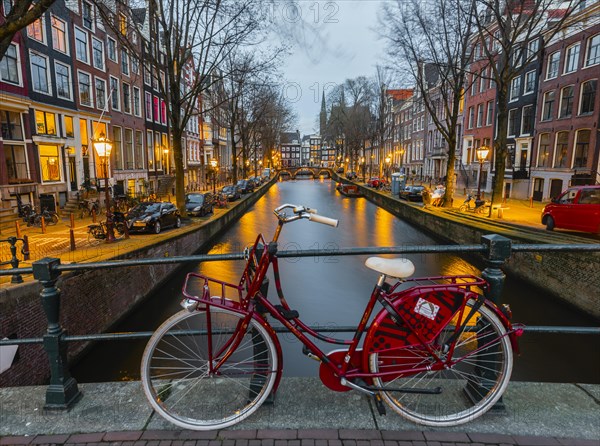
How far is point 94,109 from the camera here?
25703mm

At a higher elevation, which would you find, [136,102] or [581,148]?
[136,102]

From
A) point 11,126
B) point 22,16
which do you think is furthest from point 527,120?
point 11,126

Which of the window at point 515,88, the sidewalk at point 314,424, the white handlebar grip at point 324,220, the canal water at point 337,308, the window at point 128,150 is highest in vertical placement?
the window at point 515,88

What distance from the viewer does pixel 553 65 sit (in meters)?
26.0

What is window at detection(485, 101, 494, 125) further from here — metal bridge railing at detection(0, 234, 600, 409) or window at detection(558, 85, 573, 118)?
metal bridge railing at detection(0, 234, 600, 409)

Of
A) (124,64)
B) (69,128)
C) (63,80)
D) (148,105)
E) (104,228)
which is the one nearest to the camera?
(104,228)

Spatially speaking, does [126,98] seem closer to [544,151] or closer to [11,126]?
[11,126]

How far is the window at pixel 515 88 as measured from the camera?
30.0 metres

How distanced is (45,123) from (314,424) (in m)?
24.6

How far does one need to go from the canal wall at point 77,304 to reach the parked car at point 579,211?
45.6 feet

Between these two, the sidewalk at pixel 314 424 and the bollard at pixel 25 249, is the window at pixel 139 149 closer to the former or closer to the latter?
the bollard at pixel 25 249

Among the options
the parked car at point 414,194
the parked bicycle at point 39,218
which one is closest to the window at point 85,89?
the parked bicycle at point 39,218

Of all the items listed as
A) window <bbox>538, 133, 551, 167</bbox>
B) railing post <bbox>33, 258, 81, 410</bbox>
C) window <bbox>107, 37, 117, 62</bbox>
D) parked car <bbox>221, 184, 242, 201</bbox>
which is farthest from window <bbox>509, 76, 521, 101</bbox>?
railing post <bbox>33, 258, 81, 410</bbox>

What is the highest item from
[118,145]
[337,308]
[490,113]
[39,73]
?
[490,113]
